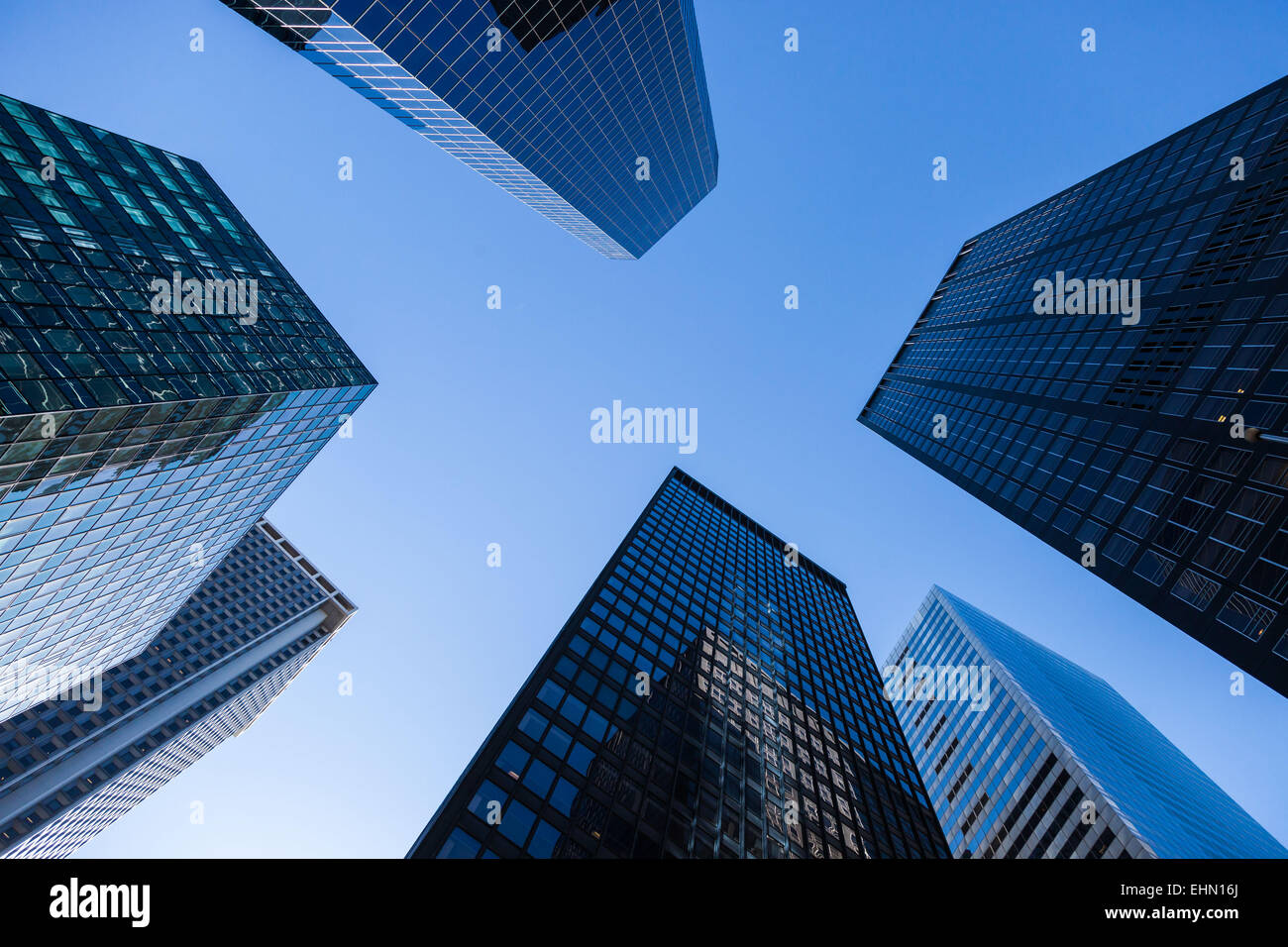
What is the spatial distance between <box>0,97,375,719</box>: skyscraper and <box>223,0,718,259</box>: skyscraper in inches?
624

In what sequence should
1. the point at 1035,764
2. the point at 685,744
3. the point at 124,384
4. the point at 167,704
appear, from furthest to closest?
the point at 167,704 < the point at 1035,764 < the point at 685,744 < the point at 124,384

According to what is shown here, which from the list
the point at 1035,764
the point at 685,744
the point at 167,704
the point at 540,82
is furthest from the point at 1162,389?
the point at 167,704

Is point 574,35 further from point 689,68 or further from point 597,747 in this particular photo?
point 597,747

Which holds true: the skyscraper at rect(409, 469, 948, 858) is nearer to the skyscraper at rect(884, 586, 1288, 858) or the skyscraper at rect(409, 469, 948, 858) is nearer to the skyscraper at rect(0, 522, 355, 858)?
the skyscraper at rect(884, 586, 1288, 858)

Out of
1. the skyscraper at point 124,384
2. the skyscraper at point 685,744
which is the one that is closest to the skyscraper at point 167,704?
the skyscraper at point 124,384

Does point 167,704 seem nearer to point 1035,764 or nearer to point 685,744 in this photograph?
point 685,744

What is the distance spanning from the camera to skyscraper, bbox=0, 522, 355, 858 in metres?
77.1

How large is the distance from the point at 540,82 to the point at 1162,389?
182ft

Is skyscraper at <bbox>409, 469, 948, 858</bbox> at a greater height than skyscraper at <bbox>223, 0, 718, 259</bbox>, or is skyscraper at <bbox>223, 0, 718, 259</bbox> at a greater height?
skyscraper at <bbox>223, 0, 718, 259</bbox>

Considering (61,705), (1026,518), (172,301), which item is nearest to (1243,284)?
(1026,518)

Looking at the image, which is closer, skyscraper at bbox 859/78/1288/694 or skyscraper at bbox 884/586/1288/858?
skyscraper at bbox 859/78/1288/694

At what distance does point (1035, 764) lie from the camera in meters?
66.0

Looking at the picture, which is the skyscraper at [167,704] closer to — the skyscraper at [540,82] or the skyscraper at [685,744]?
the skyscraper at [685,744]

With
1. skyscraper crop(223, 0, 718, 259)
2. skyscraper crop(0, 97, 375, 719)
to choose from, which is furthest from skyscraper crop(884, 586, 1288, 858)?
skyscraper crop(223, 0, 718, 259)
